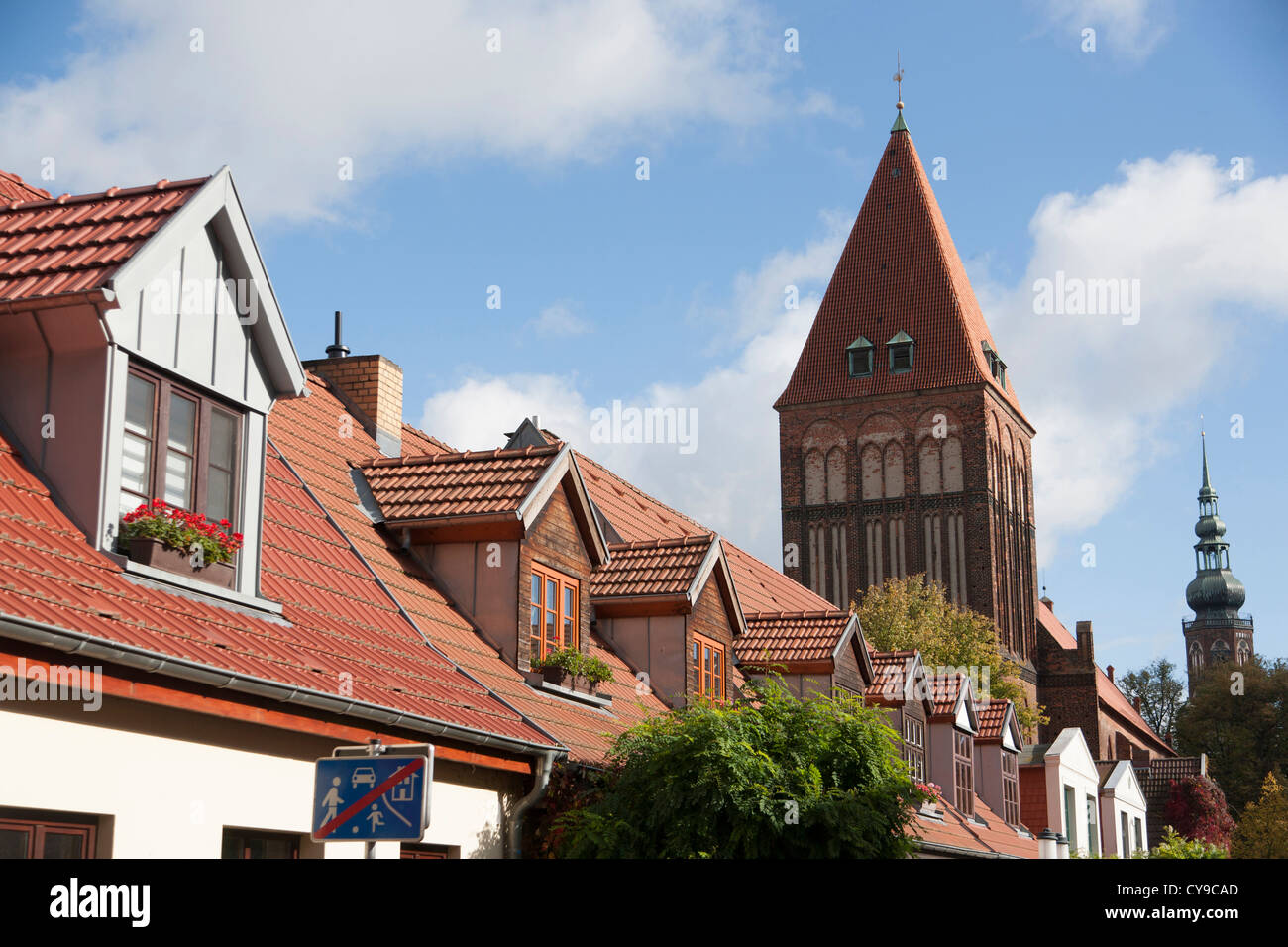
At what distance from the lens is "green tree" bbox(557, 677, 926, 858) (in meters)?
12.3

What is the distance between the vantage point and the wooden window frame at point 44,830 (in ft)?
24.2

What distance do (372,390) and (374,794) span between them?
38.2ft

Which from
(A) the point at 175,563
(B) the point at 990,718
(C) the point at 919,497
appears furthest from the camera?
(C) the point at 919,497

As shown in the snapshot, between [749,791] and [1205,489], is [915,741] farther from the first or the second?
[1205,489]

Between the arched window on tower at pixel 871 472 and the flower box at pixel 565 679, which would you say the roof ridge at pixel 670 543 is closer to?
the flower box at pixel 565 679

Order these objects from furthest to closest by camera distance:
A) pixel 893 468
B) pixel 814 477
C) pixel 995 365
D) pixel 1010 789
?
1. pixel 995 365
2. pixel 814 477
3. pixel 893 468
4. pixel 1010 789

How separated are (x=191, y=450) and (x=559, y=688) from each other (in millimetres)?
5356

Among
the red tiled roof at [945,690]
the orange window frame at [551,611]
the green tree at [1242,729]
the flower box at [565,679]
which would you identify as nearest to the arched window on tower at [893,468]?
the green tree at [1242,729]

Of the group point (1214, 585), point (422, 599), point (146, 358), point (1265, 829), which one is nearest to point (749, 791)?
point (422, 599)

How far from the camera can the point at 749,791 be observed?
41.5ft

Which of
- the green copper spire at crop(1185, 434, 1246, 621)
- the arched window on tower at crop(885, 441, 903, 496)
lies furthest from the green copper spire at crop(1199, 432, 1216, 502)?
the arched window on tower at crop(885, 441, 903, 496)

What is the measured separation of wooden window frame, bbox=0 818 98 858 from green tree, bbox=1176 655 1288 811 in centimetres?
7885

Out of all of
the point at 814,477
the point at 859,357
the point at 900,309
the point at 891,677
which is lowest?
the point at 891,677

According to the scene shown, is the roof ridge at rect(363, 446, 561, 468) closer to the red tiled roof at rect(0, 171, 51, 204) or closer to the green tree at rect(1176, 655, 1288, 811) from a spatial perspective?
the red tiled roof at rect(0, 171, 51, 204)
